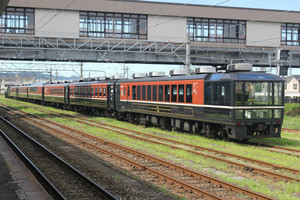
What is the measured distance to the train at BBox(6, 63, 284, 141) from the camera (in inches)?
570

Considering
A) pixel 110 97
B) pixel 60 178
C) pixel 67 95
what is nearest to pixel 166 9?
pixel 67 95

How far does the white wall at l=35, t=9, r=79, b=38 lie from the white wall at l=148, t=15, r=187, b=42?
869 centimetres

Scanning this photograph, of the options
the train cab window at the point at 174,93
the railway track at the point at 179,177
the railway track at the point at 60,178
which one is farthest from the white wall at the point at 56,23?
the railway track at the point at 179,177

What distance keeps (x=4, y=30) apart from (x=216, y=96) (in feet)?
106

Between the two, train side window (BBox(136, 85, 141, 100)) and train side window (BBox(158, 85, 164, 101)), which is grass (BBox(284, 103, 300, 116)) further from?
train side window (BBox(158, 85, 164, 101))

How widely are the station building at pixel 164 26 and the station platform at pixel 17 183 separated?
27.5 meters

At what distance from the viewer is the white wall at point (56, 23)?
41.1 meters

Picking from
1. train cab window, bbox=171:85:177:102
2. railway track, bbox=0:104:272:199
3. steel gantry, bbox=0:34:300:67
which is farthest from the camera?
steel gantry, bbox=0:34:300:67

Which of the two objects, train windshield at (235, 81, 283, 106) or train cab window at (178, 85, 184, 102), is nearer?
train windshield at (235, 81, 283, 106)

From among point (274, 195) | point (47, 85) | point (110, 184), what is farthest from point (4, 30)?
point (274, 195)

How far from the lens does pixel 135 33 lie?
43750 mm

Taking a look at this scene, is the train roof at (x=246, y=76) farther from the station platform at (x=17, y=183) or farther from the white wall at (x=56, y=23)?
the white wall at (x=56, y=23)

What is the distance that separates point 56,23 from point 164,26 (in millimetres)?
12484

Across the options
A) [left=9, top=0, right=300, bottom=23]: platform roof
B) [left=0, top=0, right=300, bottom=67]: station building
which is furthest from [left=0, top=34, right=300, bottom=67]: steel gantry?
[left=9, top=0, right=300, bottom=23]: platform roof
